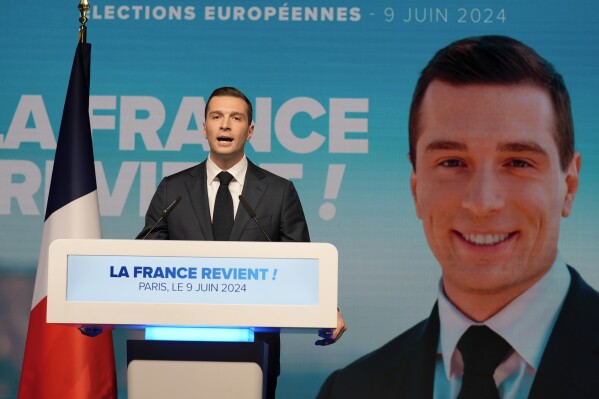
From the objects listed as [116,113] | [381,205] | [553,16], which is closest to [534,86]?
[553,16]

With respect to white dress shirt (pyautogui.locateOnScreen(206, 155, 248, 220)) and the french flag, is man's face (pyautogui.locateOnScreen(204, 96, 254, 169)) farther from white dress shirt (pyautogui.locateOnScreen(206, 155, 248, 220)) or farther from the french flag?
the french flag

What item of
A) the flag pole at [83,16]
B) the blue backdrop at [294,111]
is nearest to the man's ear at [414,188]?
the blue backdrop at [294,111]

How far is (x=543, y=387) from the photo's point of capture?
4391 mm

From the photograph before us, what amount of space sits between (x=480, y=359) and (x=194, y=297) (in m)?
2.23

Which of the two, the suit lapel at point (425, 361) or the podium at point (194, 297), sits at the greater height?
→ the podium at point (194, 297)

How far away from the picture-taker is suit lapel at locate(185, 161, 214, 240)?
385 centimetres

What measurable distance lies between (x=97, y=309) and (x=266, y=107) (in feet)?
9.09

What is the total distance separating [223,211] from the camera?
3924mm

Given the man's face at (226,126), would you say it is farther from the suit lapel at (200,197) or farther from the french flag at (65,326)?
the french flag at (65,326)

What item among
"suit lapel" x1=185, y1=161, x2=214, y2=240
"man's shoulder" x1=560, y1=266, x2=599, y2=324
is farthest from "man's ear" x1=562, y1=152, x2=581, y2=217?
"suit lapel" x1=185, y1=161, x2=214, y2=240

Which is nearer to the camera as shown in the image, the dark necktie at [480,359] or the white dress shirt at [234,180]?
the white dress shirt at [234,180]

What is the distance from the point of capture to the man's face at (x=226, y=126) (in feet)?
12.7

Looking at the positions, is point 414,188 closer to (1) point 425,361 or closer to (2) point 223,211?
(1) point 425,361

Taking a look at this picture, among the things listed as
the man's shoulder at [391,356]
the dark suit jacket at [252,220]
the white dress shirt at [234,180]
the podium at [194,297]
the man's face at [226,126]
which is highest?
the man's face at [226,126]
